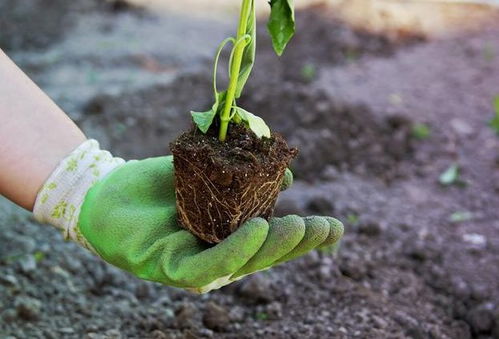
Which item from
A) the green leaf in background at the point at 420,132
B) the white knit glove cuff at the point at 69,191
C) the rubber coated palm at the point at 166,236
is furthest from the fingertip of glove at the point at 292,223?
the green leaf in background at the point at 420,132

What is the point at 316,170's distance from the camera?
2.92 meters

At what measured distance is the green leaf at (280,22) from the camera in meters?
1.34

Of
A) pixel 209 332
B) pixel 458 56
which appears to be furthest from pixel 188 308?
pixel 458 56

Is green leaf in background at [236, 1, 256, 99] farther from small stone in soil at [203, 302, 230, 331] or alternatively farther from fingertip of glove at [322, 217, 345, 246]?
small stone in soil at [203, 302, 230, 331]

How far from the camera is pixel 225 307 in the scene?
6.41 feet

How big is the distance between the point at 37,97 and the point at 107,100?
6.28 feet

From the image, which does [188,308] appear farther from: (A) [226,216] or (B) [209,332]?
(A) [226,216]

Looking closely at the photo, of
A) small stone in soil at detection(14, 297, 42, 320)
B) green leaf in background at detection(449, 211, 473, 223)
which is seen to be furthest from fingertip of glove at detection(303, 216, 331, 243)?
green leaf in background at detection(449, 211, 473, 223)

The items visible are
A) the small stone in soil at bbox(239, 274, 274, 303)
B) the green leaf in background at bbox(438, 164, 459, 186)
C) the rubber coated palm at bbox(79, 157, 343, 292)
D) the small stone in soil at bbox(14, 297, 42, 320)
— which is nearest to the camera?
the rubber coated palm at bbox(79, 157, 343, 292)

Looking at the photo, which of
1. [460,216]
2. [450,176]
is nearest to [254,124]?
[460,216]

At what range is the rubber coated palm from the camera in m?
1.30

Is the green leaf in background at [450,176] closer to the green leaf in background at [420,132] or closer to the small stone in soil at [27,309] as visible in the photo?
→ the green leaf in background at [420,132]

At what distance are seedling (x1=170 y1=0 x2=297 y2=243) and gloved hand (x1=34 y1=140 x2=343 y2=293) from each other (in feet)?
0.17

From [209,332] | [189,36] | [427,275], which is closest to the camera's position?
[209,332]
